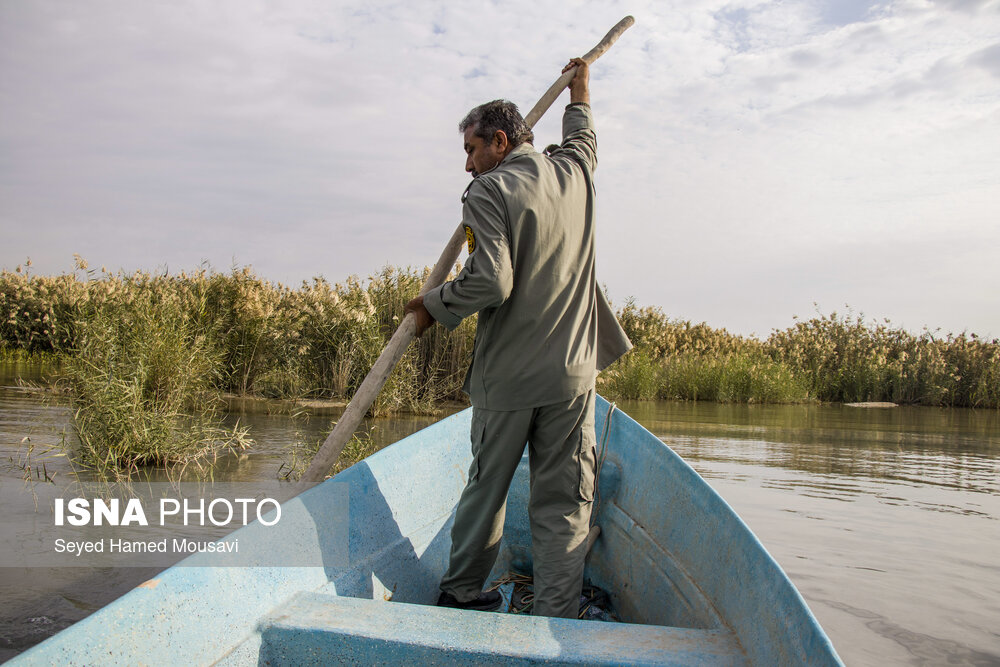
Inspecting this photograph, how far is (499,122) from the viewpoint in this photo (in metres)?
2.52

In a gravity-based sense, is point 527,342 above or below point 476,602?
above

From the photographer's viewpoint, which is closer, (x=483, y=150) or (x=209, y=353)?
(x=483, y=150)

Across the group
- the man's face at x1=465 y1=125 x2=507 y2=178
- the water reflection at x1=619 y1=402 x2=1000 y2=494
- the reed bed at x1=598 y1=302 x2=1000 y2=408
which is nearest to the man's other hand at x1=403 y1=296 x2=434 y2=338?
the man's face at x1=465 y1=125 x2=507 y2=178

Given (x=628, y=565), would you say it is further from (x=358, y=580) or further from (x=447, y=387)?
(x=447, y=387)

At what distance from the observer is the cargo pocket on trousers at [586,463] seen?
2.47 m

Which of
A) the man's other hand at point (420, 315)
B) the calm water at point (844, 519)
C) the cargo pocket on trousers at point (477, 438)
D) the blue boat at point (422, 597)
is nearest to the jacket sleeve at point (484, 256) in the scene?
the man's other hand at point (420, 315)

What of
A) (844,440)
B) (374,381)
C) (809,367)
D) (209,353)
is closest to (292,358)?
(209,353)

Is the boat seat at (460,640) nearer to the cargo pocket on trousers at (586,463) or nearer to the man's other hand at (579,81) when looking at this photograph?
the cargo pocket on trousers at (586,463)

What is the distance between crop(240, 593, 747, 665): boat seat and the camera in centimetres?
171

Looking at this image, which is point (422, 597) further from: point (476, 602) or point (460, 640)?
point (460, 640)

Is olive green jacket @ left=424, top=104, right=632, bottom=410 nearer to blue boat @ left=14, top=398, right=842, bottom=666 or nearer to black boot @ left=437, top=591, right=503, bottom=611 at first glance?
blue boat @ left=14, top=398, right=842, bottom=666

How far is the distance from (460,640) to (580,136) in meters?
1.79

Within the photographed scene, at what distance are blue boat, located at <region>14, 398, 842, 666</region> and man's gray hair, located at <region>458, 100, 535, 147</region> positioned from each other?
4.09 ft

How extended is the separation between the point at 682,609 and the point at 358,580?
1.07 meters
